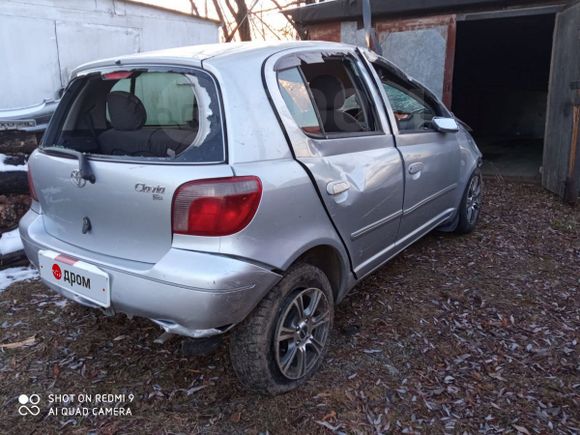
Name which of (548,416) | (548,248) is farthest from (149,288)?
(548,248)

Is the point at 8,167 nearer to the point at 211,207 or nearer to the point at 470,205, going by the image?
the point at 211,207

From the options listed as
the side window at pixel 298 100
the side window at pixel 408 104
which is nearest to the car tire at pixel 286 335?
the side window at pixel 298 100

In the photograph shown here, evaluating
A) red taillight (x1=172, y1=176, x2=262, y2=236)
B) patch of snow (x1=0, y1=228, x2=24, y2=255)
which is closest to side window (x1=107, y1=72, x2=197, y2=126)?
red taillight (x1=172, y1=176, x2=262, y2=236)

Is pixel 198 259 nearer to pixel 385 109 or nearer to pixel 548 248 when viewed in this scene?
pixel 385 109

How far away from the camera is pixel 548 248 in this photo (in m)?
4.48

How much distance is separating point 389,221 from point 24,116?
4.16 meters

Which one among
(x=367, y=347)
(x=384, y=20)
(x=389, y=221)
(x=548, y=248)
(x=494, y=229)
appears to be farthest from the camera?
(x=384, y=20)

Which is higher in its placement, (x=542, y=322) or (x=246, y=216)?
(x=246, y=216)

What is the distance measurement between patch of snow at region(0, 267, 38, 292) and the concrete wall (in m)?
3.31

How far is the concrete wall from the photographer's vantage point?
6168 millimetres

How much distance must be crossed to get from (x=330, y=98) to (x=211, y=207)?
1513 mm

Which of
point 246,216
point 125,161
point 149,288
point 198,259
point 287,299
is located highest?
point 125,161

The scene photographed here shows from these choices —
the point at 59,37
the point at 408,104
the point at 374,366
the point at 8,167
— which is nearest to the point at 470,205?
the point at 408,104

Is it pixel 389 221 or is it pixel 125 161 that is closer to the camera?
pixel 125 161
